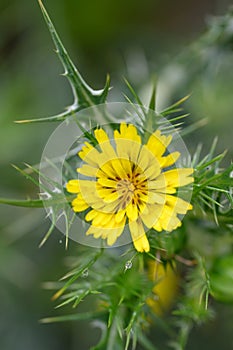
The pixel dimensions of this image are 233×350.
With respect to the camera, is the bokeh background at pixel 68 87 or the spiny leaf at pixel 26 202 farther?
the bokeh background at pixel 68 87

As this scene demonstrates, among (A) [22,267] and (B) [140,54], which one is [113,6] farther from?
(A) [22,267]

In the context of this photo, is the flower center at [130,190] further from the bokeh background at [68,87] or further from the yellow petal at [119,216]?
the bokeh background at [68,87]

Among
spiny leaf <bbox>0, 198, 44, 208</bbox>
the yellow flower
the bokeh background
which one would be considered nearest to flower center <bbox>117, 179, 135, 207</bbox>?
the yellow flower

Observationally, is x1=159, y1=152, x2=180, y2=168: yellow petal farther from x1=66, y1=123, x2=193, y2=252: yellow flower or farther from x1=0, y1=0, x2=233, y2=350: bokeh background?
x1=0, y1=0, x2=233, y2=350: bokeh background

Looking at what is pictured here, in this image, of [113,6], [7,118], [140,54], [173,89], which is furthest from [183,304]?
[113,6]

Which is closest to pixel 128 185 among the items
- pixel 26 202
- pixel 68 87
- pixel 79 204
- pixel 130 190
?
Answer: pixel 130 190

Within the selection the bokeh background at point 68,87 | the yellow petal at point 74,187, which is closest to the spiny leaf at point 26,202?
the yellow petal at point 74,187

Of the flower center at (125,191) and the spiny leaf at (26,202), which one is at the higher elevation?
the spiny leaf at (26,202)

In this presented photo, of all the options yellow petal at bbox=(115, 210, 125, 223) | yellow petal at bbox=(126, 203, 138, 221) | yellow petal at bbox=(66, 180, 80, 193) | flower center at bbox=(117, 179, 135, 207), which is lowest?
yellow petal at bbox=(126, 203, 138, 221)
